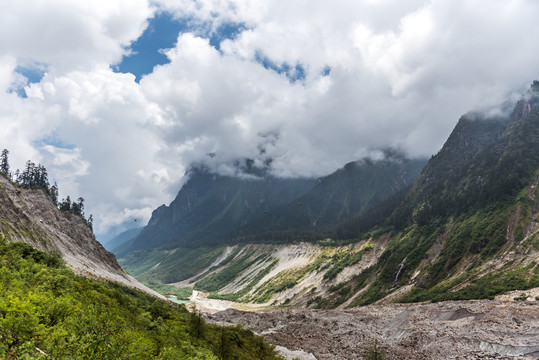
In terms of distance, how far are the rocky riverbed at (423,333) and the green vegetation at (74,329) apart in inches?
690

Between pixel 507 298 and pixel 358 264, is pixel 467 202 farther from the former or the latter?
pixel 507 298

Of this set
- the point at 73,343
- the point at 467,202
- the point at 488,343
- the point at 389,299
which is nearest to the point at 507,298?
the point at 488,343

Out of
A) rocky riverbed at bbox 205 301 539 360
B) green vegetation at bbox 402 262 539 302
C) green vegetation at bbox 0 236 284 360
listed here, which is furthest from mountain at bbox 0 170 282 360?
green vegetation at bbox 402 262 539 302

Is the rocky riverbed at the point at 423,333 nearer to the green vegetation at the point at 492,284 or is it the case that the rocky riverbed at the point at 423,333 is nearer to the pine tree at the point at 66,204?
the green vegetation at the point at 492,284

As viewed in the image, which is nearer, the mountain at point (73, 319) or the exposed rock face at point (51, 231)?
the mountain at point (73, 319)

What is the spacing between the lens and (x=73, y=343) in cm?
1329

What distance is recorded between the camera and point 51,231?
9794 cm

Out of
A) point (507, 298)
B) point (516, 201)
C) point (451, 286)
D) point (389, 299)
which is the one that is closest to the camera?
point (507, 298)

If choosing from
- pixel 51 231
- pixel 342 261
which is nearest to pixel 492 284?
pixel 342 261

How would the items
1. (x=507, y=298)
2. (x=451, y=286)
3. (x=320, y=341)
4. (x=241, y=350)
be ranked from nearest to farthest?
(x=241, y=350), (x=320, y=341), (x=507, y=298), (x=451, y=286)

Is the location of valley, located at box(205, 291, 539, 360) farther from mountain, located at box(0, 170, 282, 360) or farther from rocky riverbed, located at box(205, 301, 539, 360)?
mountain, located at box(0, 170, 282, 360)

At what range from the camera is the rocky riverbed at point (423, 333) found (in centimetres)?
4581

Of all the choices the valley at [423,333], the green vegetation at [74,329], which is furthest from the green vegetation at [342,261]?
the green vegetation at [74,329]

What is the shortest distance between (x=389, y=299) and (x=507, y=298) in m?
46.9
